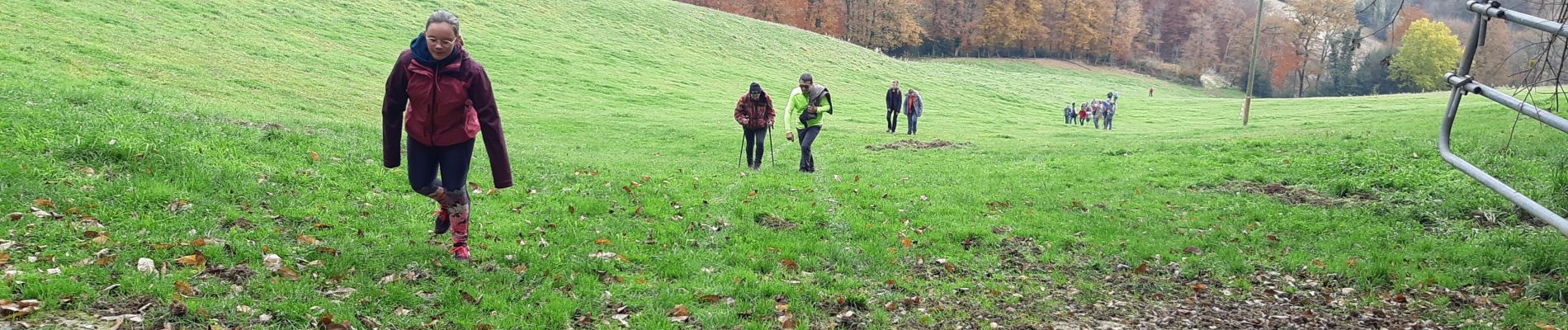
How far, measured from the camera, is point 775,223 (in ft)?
30.4

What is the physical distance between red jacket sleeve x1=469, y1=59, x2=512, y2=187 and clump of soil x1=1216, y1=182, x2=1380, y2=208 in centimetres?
924

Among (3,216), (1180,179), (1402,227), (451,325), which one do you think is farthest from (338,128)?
(1402,227)

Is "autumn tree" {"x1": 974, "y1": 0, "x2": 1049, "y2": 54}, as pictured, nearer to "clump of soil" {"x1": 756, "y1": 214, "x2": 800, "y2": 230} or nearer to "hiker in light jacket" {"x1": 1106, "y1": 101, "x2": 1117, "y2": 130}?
"hiker in light jacket" {"x1": 1106, "y1": 101, "x2": 1117, "y2": 130}

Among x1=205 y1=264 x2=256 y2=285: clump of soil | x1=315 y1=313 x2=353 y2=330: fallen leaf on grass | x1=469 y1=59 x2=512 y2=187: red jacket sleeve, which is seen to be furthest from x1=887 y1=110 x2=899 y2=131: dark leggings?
x1=315 y1=313 x2=353 y2=330: fallen leaf on grass

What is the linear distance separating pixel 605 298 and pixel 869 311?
6.23ft

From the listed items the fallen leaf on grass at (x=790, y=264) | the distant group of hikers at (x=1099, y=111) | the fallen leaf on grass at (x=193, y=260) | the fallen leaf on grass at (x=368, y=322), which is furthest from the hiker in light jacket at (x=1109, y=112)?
the fallen leaf on grass at (x=193, y=260)

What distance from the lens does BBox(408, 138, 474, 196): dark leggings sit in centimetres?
648

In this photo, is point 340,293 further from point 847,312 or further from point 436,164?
point 847,312

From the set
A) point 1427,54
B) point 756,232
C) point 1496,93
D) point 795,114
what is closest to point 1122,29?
point 1427,54

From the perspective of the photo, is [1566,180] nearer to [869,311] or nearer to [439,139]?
[869,311]

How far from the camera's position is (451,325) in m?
5.57

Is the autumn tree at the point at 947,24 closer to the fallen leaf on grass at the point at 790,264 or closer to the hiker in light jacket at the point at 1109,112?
the hiker in light jacket at the point at 1109,112

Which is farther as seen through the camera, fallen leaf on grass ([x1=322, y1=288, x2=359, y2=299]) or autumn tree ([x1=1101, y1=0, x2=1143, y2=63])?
autumn tree ([x1=1101, y1=0, x2=1143, y2=63])

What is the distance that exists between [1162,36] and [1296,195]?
115010mm
